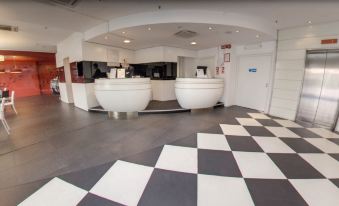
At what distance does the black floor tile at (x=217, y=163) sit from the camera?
2143mm

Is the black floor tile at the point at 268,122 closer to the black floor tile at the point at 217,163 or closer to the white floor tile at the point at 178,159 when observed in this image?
the black floor tile at the point at 217,163

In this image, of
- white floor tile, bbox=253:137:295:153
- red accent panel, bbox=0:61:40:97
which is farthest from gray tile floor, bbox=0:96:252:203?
red accent panel, bbox=0:61:40:97

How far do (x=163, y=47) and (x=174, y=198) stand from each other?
5.60 meters

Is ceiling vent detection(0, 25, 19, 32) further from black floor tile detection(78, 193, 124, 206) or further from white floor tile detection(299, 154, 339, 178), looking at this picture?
white floor tile detection(299, 154, 339, 178)

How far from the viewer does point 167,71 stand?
659 cm

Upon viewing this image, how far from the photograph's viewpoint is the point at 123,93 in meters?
4.23

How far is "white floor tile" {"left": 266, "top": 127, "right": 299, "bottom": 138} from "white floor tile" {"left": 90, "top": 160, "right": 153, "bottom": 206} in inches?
117

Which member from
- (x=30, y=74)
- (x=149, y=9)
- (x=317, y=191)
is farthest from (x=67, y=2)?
(x=30, y=74)

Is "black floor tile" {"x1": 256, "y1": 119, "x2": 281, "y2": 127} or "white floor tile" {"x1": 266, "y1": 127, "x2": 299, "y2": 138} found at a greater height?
"black floor tile" {"x1": 256, "y1": 119, "x2": 281, "y2": 127}

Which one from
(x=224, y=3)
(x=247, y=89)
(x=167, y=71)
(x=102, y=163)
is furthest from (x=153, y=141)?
(x=247, y=89)

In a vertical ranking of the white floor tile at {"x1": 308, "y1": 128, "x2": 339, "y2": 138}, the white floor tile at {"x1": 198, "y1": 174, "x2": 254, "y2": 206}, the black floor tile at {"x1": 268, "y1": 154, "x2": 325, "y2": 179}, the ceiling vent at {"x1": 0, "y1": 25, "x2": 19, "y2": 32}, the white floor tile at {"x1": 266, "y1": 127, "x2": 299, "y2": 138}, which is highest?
the ceiling vent at {"x1": 0, "y1": 25, "x2": 19, "y2": 32}

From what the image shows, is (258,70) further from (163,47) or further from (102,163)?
(102,163)

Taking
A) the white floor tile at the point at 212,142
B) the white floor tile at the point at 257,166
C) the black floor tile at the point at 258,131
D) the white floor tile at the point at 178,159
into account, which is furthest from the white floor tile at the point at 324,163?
the white floor tile at the point at 178,159

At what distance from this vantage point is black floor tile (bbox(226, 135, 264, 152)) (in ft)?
9.11
